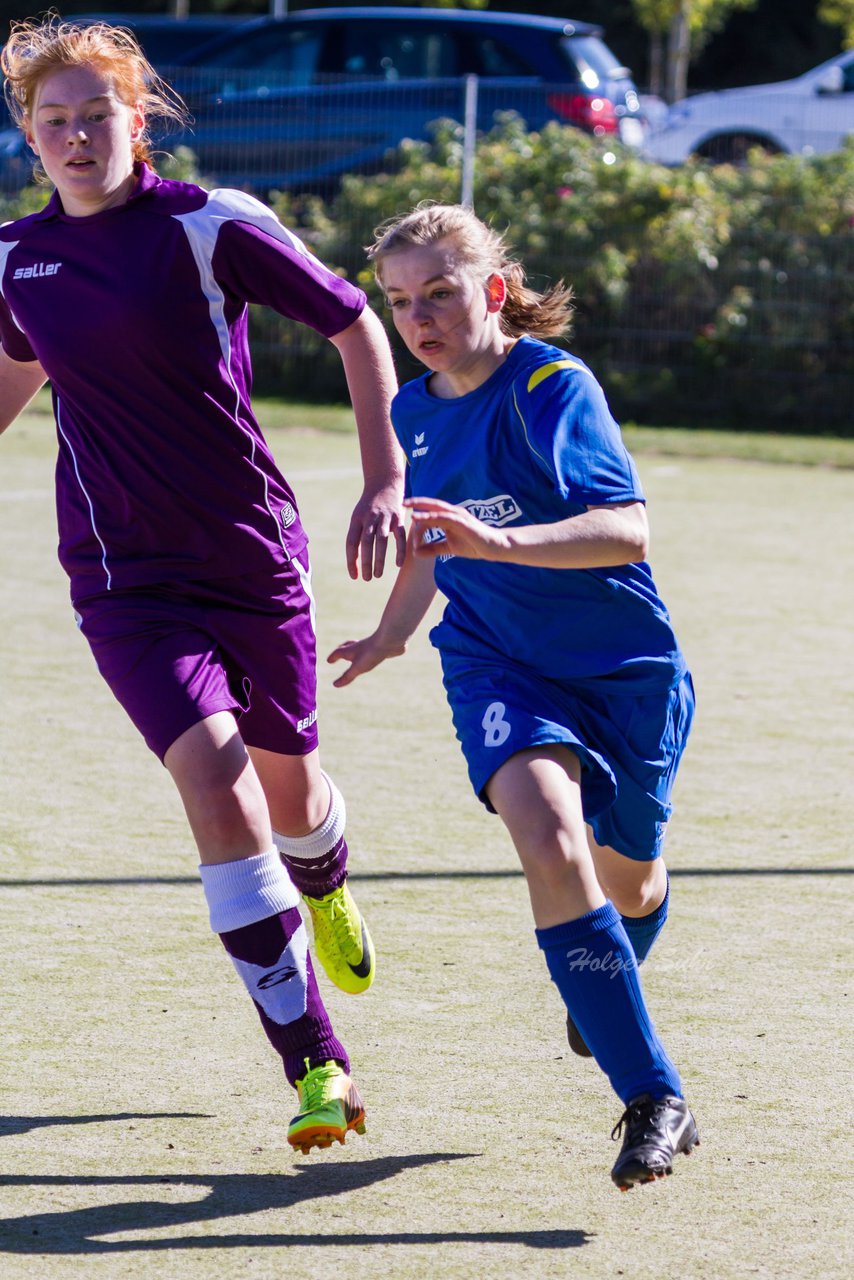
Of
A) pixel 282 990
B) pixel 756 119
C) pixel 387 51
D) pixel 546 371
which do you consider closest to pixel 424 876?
pixel 282 990


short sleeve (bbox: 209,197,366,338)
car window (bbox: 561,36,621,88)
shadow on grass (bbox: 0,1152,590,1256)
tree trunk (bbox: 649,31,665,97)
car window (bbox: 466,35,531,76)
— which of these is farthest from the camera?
tree trunk (bbox: 649,31,665,97)

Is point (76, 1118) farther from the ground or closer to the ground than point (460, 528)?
closer to the ground

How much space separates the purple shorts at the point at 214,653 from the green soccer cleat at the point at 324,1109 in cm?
66

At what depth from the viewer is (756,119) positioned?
1995cm

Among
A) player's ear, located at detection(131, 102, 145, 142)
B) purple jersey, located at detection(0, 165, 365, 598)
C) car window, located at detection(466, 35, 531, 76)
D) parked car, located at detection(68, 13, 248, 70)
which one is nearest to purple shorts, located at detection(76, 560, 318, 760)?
purple jersey, located at detection(0, 165, 365, 598)

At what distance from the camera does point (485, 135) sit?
16.5 m

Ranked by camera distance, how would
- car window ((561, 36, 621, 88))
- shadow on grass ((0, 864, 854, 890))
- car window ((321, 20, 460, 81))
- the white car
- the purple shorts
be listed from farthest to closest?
1. the white car
2. car window ((321, 20, 460, 81))
3. car window ((561, 36, 621, 88))
4. shadow on grass ((0, 864, 854, 890))
5. the purple shorts

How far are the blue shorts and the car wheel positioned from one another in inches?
546

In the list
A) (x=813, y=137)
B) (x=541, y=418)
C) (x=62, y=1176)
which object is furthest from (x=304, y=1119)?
(x=813, y=137)

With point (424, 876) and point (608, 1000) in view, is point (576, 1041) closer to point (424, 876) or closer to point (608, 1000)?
point (608, 1000)

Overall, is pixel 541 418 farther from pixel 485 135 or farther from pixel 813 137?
pixel 813 137

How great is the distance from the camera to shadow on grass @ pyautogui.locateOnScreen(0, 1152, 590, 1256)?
302cm

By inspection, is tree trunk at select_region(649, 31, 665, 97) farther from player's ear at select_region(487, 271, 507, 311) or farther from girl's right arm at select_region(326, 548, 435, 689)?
girl's right arm at select_region(326, 548, 435, 689)

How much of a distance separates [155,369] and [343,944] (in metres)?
1.32
